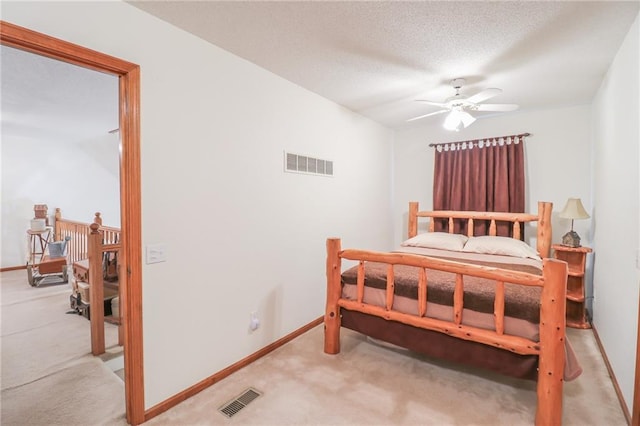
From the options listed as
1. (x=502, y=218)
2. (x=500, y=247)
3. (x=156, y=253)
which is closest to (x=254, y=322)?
(x=156, y=253)

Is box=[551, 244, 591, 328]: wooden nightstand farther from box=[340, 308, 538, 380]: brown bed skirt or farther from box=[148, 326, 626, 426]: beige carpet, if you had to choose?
box=[340, 308, 538, 380]: brown bed skirt

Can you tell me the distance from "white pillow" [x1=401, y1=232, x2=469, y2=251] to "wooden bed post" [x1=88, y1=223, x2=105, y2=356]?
320cm

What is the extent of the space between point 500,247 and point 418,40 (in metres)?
2.29

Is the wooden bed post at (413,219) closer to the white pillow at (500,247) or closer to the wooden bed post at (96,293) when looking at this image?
the white pillow at (500,247)

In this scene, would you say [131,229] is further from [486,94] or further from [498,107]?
[498,107]

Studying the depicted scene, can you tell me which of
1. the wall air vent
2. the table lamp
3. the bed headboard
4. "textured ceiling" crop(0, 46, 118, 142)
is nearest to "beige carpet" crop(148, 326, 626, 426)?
the table lamp

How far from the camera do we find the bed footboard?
165 centimetres

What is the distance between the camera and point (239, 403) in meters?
1.97

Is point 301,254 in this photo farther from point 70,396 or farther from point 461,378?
point 70,396

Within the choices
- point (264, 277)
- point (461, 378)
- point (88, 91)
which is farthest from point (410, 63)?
point (88, 91)

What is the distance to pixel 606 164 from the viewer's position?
2488 millimetres

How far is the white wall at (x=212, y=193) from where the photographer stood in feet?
5.91

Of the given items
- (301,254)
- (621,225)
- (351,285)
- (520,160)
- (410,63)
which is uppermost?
(410,63)

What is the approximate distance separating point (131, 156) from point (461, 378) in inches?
106
